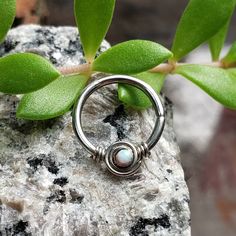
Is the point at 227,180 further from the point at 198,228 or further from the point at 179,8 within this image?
the point at 179,8

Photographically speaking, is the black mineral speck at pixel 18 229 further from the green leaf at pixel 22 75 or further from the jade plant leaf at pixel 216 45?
the jade plant leaf at pixel 216 45

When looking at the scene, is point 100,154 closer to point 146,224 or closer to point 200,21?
point 146,224

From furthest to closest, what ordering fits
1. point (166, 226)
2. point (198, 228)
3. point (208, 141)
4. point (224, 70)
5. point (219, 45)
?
point (208, 141)
point (198, 228)
point (219, 45)
point (224, 70)
point (166, 226)

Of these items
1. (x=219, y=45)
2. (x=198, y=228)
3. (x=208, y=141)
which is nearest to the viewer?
(x=219, y=45)

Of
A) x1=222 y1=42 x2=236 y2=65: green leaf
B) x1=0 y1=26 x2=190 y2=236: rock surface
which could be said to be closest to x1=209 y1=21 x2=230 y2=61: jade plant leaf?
x1=222 y1=42 x2=236 y2=65: green leaf

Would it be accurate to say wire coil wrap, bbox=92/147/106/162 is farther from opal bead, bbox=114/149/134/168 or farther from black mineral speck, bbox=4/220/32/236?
black mineral speck, bbox=4/220/32/236

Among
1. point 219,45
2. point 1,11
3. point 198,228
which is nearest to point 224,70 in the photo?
point 219,45
